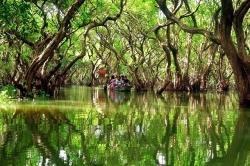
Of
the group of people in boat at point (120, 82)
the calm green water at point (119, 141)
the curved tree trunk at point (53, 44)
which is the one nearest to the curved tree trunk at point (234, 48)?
the calm green water at point (119, 141)

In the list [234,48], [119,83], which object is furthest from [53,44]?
[119,83]

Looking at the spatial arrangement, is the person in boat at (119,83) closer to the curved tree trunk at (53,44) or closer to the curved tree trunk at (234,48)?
the curved tree trunk at (53,44)

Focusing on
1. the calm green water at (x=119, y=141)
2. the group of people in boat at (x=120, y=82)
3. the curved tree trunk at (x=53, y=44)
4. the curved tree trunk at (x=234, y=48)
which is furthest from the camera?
the group of people in boat at (x=120, y=82)

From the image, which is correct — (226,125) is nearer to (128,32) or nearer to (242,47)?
(242,47)

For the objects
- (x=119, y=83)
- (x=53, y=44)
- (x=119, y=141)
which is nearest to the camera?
(x=119, y=141)

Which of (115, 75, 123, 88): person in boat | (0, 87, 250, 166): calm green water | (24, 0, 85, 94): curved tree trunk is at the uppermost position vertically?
(24, 0, 85, 94): curved tree trunk

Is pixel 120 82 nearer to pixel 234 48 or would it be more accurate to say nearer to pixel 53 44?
pixel 53 44

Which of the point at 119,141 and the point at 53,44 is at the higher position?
the point at 53,44

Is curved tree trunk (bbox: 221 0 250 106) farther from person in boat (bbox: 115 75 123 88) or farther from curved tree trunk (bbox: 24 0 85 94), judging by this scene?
person in boat (bbox: 115 75 123 88)

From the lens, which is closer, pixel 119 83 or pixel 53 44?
pixel 53 44

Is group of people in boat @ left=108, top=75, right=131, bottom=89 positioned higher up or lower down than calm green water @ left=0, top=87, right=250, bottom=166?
higher up

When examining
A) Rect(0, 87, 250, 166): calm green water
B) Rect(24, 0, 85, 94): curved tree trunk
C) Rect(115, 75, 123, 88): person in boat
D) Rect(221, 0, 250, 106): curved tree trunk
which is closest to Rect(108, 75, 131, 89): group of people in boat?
Rect(115, 75, 123, 88): person in boat

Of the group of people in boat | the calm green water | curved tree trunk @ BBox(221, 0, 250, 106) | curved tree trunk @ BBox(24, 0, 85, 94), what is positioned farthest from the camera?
the group of people in boat

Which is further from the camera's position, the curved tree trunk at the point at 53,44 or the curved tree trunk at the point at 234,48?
the curved tree trunk at the point at 53,44
